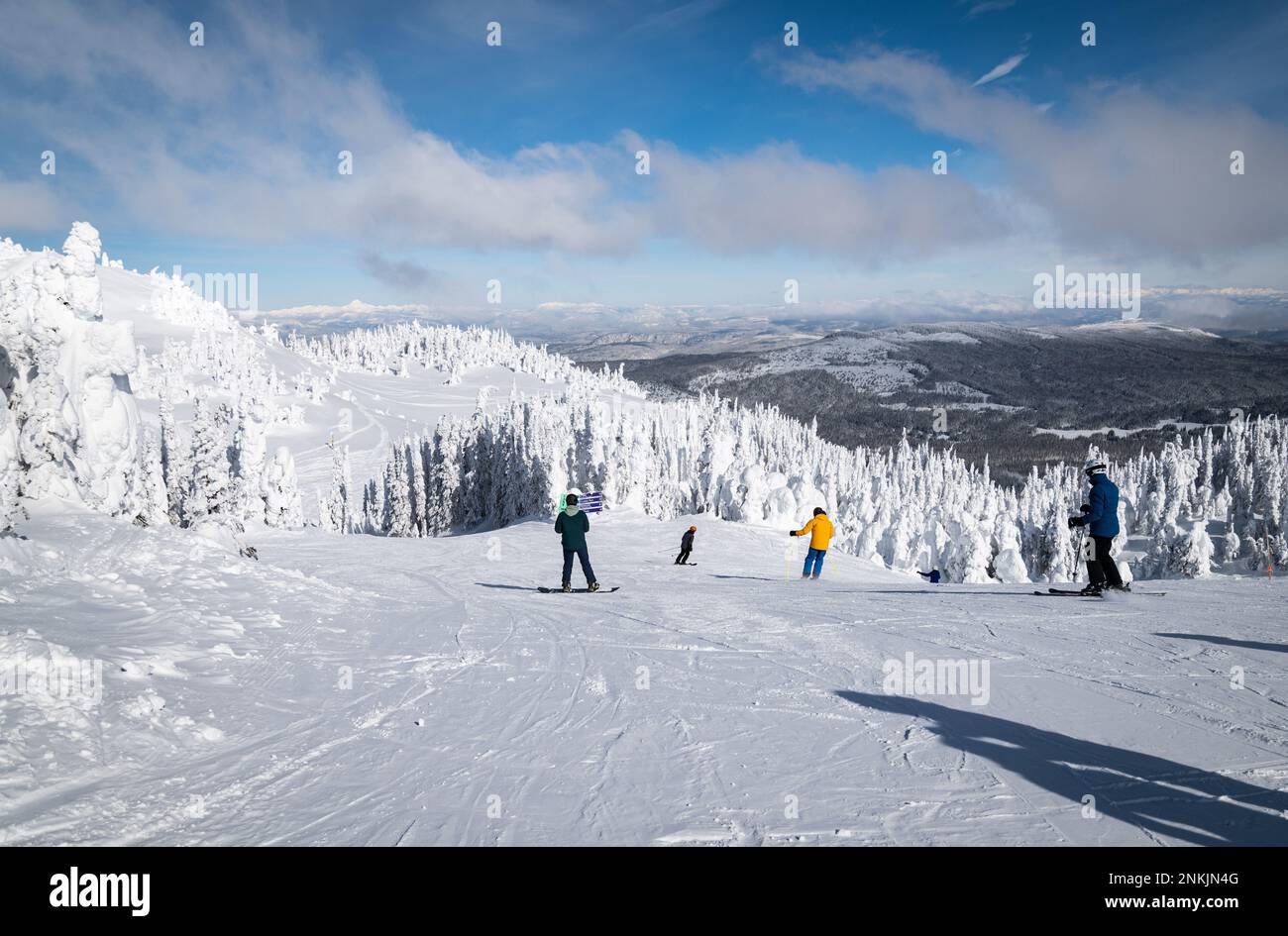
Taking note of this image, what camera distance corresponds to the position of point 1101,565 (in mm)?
10883

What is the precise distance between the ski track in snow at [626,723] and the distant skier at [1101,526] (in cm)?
55

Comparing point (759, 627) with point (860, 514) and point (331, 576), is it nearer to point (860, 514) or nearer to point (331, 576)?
point (331, 576)

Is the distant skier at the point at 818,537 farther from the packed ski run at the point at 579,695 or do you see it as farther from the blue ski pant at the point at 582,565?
the blue ski pant at the point at 582,565

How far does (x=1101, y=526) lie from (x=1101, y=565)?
0.67 metres

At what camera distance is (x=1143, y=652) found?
762cm

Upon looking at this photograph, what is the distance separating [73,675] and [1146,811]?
28.4ft

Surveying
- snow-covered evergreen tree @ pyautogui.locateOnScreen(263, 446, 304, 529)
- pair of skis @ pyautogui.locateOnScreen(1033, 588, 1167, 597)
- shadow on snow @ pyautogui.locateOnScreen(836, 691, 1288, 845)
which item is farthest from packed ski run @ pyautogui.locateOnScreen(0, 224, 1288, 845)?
snow-covered evergreen tree @ pyautogui.locateOnScreen(263, 446, 304, 529)

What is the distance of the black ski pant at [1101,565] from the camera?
10.8 metres

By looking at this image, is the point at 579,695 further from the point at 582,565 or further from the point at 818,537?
the point at 818,537

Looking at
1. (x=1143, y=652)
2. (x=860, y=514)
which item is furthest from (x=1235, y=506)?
(x=1143, y=652)

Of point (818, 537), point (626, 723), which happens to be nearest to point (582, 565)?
point (818, 537)

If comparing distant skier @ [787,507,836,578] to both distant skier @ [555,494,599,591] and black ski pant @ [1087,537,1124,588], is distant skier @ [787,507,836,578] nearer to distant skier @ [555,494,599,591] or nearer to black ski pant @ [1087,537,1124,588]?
distant skier @ [555,494,599,591]

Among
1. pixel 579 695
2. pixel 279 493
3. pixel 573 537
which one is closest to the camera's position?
pixel 579 695

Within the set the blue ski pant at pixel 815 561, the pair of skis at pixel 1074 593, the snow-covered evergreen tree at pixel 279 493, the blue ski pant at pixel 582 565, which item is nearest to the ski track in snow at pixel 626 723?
the pair of skis at pixel 1074 593
